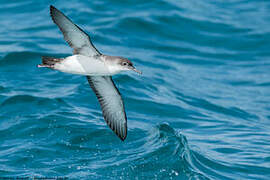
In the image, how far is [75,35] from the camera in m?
7.46

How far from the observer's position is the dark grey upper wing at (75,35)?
721 cm

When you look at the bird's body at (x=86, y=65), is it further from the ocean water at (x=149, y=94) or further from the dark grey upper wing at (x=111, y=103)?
the ocean water at (x=149, y=94)

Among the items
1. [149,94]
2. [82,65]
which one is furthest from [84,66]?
[149,94]

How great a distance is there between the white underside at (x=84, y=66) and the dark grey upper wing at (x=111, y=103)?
977 mm

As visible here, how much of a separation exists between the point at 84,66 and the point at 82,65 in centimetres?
3

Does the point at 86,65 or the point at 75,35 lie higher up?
the point at 75,35

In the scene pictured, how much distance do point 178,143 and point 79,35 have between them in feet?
11.3

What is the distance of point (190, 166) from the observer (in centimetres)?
917

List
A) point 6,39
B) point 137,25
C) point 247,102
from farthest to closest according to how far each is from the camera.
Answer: point 137,25
point 6,39
point 247,102

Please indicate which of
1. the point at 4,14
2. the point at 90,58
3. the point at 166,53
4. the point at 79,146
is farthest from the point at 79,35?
the point at 4,14

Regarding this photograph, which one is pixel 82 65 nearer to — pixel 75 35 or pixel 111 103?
pixel 75 35

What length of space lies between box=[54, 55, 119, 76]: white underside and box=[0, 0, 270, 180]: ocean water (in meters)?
2.11

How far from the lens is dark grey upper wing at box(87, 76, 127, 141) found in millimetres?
8516

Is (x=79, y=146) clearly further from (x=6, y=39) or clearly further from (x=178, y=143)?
(x=6, y=39)
